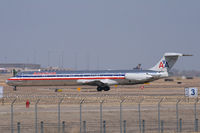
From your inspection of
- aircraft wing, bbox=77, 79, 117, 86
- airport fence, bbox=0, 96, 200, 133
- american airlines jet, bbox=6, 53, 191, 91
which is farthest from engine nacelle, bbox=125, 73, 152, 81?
airport fence, bbox=0, 96, 200, 133

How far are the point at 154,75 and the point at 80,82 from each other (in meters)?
12.4

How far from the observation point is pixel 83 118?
33.6m

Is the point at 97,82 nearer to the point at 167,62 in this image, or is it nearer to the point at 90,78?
the point at 90,78

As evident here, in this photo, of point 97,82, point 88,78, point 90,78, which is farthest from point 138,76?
point 88,78

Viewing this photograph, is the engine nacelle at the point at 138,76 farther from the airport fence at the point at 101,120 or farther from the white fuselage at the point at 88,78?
the airport fence at the point at 101,120

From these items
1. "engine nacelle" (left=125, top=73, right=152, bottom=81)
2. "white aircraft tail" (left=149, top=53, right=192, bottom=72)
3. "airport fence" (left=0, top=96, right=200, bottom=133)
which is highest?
"white aircraft tail" (left=149, top=53, right=192, bottom=72)

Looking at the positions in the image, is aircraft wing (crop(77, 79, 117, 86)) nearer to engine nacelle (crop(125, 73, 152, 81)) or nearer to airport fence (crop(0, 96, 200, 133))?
engine nacelle (crop(125, 73, 152, 81))

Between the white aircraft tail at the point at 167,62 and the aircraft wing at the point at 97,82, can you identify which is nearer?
the aircraft wing at the point at 97,82

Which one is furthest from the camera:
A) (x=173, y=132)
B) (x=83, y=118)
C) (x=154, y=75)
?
(x=154, y=75)

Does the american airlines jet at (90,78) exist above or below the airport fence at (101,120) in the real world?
above

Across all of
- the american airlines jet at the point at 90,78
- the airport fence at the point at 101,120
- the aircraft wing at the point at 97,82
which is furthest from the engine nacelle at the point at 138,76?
the airport fence at the point at 101,120

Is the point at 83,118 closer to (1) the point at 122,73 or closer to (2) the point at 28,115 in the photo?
(2) the point at 28,115

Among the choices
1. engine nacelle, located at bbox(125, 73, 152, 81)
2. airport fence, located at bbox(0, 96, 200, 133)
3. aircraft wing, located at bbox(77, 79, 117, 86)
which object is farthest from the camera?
aircraft wing, located at bbox(77, 79, 117, 86)

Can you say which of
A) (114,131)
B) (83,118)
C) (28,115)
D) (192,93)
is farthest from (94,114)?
(192,93)
